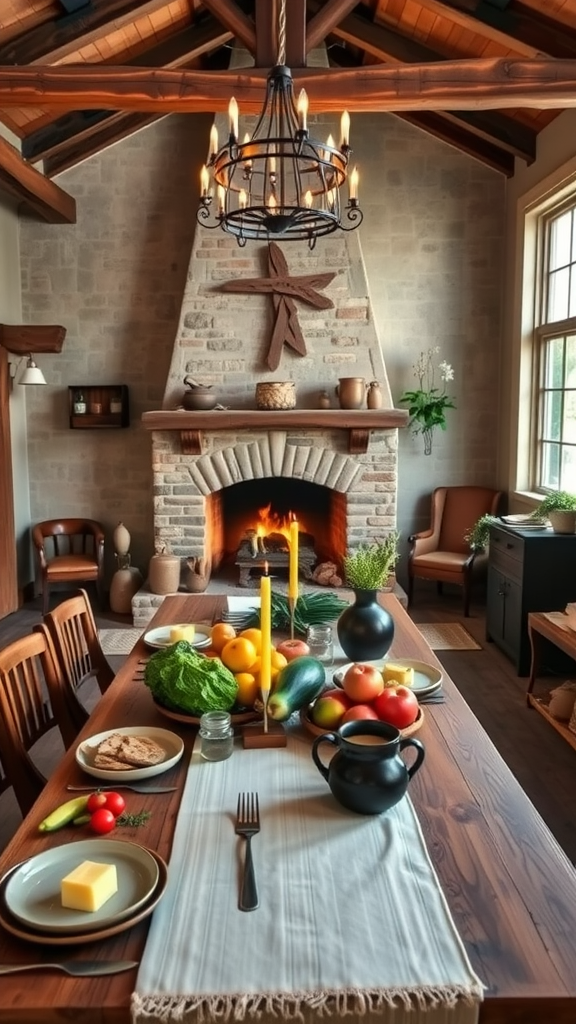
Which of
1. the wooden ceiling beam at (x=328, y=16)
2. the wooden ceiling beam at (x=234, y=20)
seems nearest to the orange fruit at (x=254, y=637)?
the wooden ceiling beam at (x=234, y=20)

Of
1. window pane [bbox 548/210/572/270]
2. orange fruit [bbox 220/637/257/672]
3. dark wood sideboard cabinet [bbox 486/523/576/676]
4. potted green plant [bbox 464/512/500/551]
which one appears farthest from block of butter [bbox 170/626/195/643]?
window pane [bbox 548/210/572/270]

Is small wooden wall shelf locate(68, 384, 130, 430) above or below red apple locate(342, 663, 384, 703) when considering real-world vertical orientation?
above

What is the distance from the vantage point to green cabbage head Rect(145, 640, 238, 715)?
1.62 meters

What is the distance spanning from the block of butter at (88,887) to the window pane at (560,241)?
16.0ft

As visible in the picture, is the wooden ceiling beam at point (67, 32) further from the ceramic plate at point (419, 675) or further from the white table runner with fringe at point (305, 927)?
the white table runner with fringe at point (305, 927)

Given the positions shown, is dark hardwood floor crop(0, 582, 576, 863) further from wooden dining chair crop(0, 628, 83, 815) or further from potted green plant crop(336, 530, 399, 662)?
potted green plant crop(336, 530, 399, 662)

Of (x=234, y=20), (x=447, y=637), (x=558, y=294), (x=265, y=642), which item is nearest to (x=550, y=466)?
(x=558, y=294)

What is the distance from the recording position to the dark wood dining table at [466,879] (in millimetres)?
915

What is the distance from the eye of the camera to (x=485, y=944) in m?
1.00

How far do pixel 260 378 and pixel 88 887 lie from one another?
14.5ft

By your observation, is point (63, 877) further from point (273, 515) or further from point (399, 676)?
point (273, 515)

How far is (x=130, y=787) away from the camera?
144 cm

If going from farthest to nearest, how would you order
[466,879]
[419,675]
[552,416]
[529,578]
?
1. [552,416]
2. [529,578]
3. [419,675]
4. [466,879]

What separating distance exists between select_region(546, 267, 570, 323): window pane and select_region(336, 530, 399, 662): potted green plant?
3700 mm
